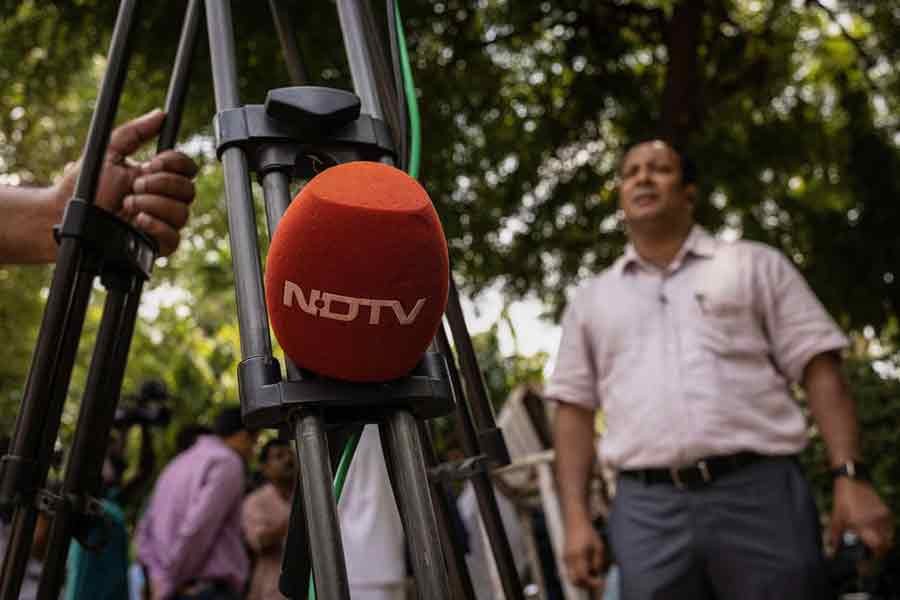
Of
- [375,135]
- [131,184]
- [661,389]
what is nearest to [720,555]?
[661,389]

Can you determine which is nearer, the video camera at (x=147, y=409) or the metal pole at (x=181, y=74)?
the metal pole at (x=181, y=74)

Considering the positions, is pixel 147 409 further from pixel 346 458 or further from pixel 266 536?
pixel 346 458

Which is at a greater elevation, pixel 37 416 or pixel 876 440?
pixel 876 440

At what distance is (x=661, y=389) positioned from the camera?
305cm

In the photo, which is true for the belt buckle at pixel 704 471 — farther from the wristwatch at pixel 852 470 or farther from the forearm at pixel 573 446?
the forearm at pixel 573 446

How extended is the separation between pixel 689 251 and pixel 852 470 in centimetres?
87

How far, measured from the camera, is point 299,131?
0.87 meters

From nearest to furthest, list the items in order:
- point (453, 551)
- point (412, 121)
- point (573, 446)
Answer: point (412, 121)
point (453, 551)
point (573, 446)

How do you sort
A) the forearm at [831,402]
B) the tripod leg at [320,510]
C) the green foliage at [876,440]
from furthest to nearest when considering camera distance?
the green foliage at [876,440] < the forearm at [831,402] < the tripod leg at [320,510]

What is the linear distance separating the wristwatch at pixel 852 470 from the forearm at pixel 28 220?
231 centimetres

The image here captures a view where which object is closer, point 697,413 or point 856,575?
point 697,413

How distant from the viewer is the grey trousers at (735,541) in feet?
9.14

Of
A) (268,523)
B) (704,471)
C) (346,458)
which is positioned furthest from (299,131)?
(268,523)

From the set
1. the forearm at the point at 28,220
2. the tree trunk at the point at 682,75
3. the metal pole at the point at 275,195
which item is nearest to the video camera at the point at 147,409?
the tree trunk at the point at 682,75
